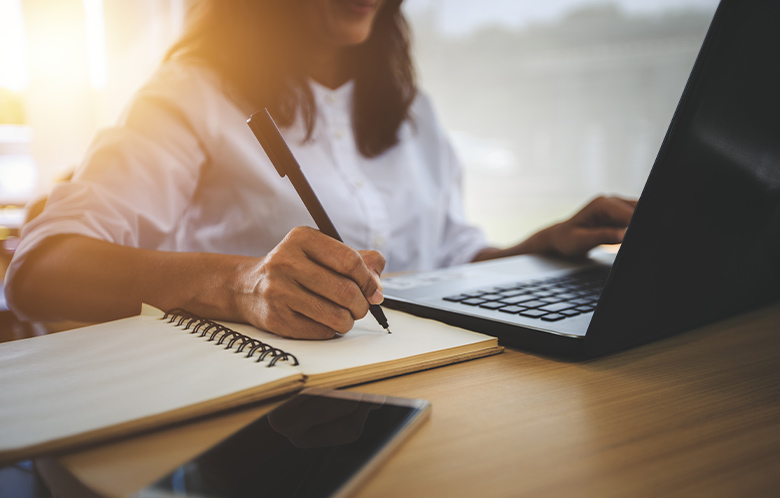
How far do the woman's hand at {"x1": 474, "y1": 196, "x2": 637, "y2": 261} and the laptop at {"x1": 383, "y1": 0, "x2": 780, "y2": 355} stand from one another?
0.66 feet

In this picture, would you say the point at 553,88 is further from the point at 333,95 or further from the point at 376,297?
the point at 376,297

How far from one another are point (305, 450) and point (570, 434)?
0.14 m

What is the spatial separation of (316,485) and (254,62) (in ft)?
2.68

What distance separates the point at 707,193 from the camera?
14.5 inches

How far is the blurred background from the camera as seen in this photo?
2.21 metres

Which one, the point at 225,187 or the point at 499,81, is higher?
the point at 499,81

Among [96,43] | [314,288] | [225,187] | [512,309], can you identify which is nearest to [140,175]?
[225,187]

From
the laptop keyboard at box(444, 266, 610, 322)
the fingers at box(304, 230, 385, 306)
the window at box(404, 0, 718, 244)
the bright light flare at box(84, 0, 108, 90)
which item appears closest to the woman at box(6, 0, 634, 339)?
the fingers at box(304, 230, 385, 306)

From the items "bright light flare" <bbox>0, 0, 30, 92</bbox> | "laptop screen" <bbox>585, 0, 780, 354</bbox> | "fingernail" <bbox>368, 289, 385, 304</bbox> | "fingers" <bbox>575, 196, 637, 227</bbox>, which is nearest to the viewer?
"laptop screen" <bbox>585, 0, 780, 354</bbox>

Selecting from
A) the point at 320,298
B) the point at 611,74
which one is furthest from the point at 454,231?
the point at 611,74

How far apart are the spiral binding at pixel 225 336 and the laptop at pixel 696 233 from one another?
17 cm

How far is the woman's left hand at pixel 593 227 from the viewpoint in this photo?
70cm

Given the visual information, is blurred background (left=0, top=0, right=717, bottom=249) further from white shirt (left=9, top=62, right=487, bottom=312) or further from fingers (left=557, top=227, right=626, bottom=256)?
fingers (left=557, top=227, right=626, bottom=256)

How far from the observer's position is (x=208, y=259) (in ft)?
1.63
